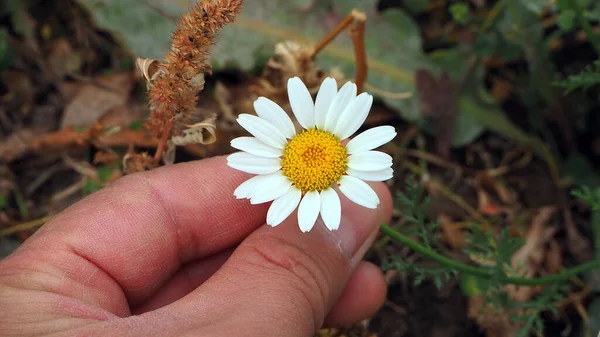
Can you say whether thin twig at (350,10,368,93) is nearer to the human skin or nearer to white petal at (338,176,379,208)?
the human skin

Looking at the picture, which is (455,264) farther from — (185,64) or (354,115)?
(185,64)

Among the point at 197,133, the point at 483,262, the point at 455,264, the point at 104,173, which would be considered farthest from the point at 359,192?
the point at 104,173

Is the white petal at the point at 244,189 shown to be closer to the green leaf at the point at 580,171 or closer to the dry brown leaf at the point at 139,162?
the dry brown leaf at the point at 139,162

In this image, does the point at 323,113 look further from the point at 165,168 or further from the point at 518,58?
the point at 518,58

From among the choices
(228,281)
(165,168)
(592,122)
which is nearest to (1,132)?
(165,168)

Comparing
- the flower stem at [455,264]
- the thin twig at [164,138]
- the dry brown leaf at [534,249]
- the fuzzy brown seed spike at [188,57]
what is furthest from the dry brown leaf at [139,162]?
the dry brown leaf at [534,249]

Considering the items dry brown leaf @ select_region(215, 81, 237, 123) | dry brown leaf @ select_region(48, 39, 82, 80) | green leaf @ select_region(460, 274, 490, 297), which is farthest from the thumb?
dry brown leaf @ select_region(48, 39, 82, 80)
